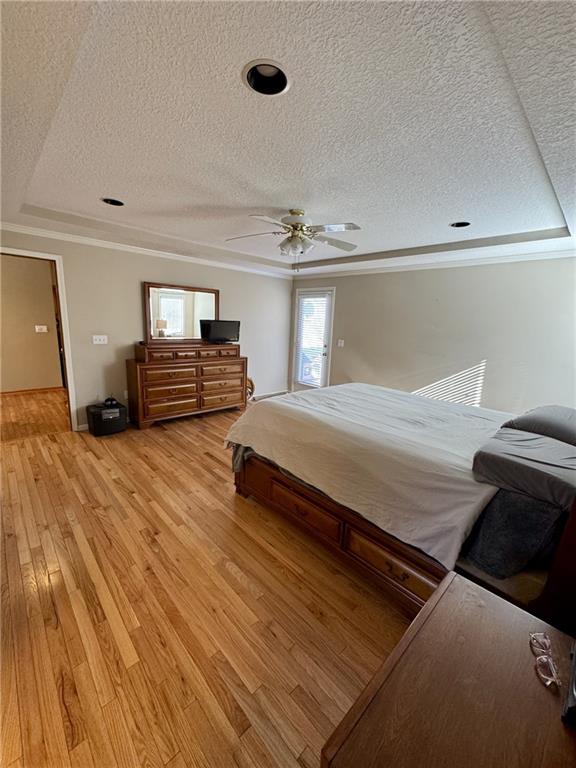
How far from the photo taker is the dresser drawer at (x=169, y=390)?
13.0ft

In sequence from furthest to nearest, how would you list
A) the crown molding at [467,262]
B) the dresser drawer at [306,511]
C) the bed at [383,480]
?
the crown molding at [467,262] → the dresser drawer at [306,511] → the bed at [383,480]

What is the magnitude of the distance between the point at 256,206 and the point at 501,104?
1776mm

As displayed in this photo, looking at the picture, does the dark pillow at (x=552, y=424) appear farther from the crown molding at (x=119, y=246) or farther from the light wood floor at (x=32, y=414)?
the light wood floor at (x=32, y=414)

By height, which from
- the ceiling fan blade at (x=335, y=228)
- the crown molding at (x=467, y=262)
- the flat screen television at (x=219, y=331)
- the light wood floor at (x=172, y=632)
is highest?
the crown molding at (x=467, y=262)

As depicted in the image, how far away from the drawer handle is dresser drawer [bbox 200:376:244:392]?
3.41 meters

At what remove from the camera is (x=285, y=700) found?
4.11 feet

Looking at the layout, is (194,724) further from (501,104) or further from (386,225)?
(386,225)

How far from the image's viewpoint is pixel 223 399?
15.4 feet

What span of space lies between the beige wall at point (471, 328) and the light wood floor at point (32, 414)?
14.4ft

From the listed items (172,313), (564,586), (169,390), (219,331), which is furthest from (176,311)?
(564,586)

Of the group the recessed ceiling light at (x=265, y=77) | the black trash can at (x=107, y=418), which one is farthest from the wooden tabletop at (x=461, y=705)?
the black trash can at (x=107, y=418)

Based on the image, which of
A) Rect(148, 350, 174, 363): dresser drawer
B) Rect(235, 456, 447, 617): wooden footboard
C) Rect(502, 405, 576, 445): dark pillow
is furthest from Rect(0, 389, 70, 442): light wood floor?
Rect(502, 405, 576, 445): dark pillow

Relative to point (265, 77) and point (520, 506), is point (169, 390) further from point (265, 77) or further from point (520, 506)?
point (520, 506)

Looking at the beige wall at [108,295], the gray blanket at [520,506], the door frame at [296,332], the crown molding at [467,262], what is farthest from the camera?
the door frame at [296,332]
